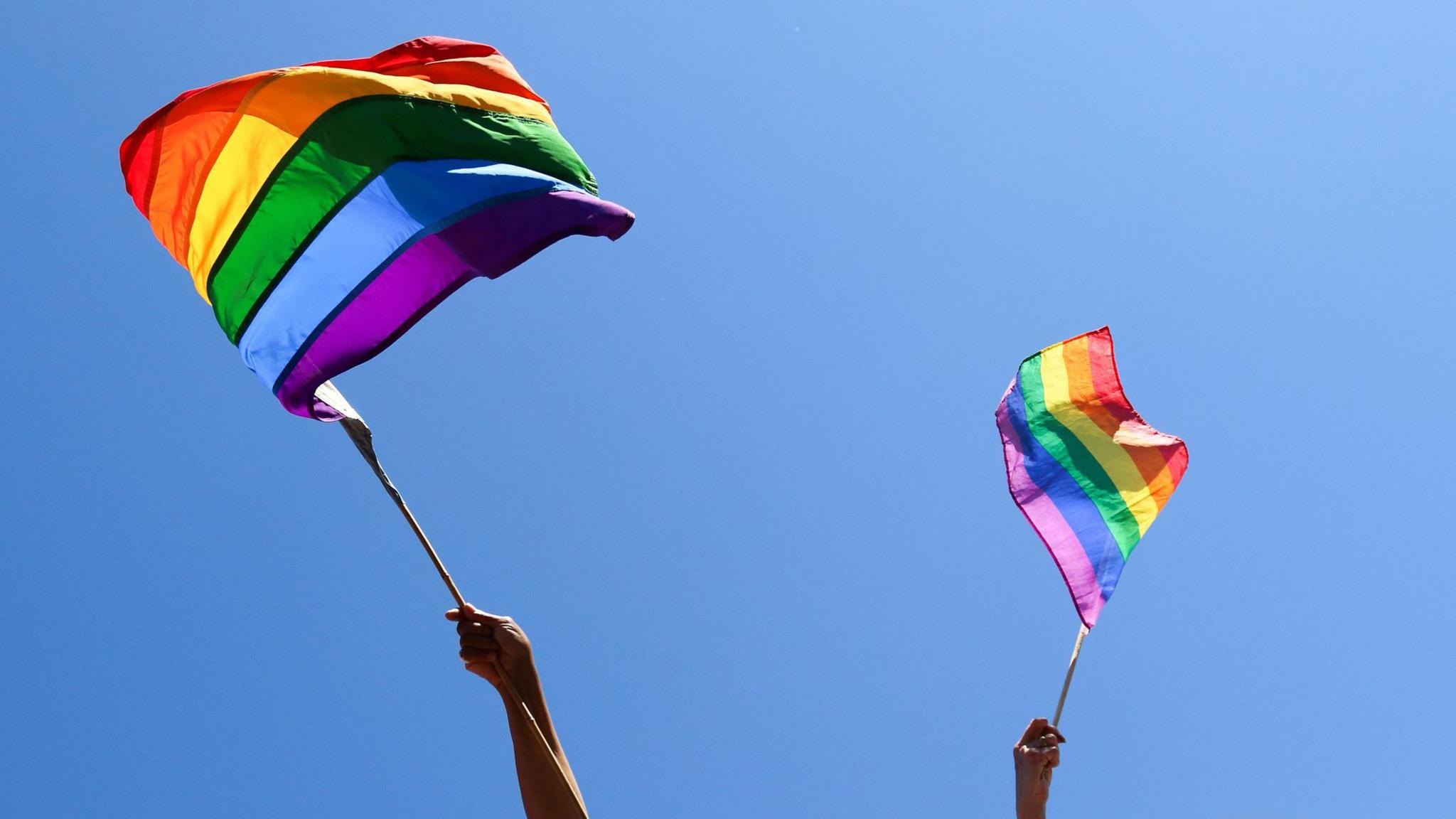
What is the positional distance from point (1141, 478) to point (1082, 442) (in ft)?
1.96

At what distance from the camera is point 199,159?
8.11 meters

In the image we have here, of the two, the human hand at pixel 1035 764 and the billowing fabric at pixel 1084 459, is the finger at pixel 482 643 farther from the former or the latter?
the billowing fabric at pixel 1084 459

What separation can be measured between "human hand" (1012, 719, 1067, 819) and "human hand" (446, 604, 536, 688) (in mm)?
3670

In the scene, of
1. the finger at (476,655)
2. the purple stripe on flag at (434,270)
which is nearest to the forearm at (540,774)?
the finger at (476,655)

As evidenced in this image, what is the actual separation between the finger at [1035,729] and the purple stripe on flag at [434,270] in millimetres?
4153

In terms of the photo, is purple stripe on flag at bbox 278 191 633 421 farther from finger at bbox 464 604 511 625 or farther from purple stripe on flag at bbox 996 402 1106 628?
purple stripe on flag at bbox 996 402 1106 628

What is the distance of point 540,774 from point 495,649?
66 centimetres

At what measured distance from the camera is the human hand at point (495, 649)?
6.21 meters

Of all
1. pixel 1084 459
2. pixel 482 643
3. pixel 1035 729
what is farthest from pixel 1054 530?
pixel 482 643

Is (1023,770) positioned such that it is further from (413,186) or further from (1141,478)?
(413,186)

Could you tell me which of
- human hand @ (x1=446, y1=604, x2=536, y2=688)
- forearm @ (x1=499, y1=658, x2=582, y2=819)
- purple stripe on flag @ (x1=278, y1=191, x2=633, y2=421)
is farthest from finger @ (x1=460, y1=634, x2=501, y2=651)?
purple stripe on flag @ (x1=278, y1=191, x2=633, y2=421)

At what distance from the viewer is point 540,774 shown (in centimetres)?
582

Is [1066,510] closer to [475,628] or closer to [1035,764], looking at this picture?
[1035,764]

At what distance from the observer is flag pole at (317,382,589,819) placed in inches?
230
